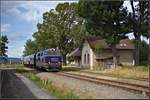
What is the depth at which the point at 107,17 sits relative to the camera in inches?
2074

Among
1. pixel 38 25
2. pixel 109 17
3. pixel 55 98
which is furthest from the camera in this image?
pixel 38 25

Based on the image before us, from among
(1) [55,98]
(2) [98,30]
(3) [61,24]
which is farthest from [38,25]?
(1) [55,98]

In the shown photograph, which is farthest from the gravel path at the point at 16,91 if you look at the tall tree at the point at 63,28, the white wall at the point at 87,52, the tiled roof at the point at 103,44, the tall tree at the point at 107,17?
the tall tree at the point at 63,28

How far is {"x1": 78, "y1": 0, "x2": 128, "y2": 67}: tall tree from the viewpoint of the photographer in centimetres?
5259

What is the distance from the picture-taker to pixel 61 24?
3551 inches

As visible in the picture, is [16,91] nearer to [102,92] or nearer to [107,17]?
[102,92]

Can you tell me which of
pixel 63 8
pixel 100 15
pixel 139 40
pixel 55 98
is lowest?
pixel 55 98

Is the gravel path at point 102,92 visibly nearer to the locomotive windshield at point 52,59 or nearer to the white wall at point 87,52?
the locomotive windshield at point 52,59

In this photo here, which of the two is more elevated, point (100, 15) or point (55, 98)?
point (100, 15)

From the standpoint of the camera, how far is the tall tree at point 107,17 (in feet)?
173

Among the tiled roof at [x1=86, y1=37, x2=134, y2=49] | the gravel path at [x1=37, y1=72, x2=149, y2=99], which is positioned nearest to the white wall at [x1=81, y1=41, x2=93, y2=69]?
the tiled roof at [x1=86, y1=37, x2=134, y2=49]

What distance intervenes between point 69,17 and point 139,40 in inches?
1515

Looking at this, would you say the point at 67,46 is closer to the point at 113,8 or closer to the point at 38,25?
the point at 38,25

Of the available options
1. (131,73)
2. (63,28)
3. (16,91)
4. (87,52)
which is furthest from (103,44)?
(16,91)
